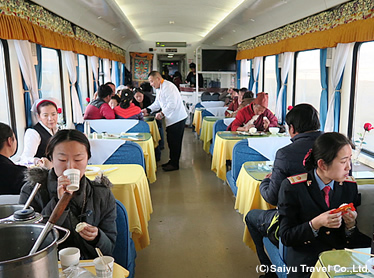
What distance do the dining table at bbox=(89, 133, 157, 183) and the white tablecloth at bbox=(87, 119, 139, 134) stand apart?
0.43 meters

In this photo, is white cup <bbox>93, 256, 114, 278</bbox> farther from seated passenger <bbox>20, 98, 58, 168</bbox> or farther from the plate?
seated passenger <bbox>20, 98, 58, 168</bbox>

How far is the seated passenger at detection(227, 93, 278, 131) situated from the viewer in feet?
15.8

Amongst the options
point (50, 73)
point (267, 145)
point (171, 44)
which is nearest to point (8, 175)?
point (267, 145)

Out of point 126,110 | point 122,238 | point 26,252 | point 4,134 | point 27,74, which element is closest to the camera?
point 26,252

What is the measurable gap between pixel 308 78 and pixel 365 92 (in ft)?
6.25

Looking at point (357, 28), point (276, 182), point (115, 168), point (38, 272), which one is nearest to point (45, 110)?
point (115, 168)

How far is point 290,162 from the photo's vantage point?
2.31 metres

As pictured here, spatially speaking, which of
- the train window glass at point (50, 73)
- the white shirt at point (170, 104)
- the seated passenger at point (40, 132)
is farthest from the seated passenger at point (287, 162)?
the train window glass at point (50, 73)

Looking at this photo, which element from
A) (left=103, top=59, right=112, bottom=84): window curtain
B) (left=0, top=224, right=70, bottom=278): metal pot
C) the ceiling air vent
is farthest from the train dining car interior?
the ceiling air vent

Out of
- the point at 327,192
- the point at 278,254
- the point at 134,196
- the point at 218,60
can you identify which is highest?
the point at 218,60

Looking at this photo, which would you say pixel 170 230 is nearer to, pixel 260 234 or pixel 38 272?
pixel 260 234

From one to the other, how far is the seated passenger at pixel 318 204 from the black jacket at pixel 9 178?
170 cm

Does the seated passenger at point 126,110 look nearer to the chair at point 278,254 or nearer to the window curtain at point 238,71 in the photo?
the chair at point 278,254

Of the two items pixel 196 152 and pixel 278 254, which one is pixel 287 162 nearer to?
A: pixel 278 254
